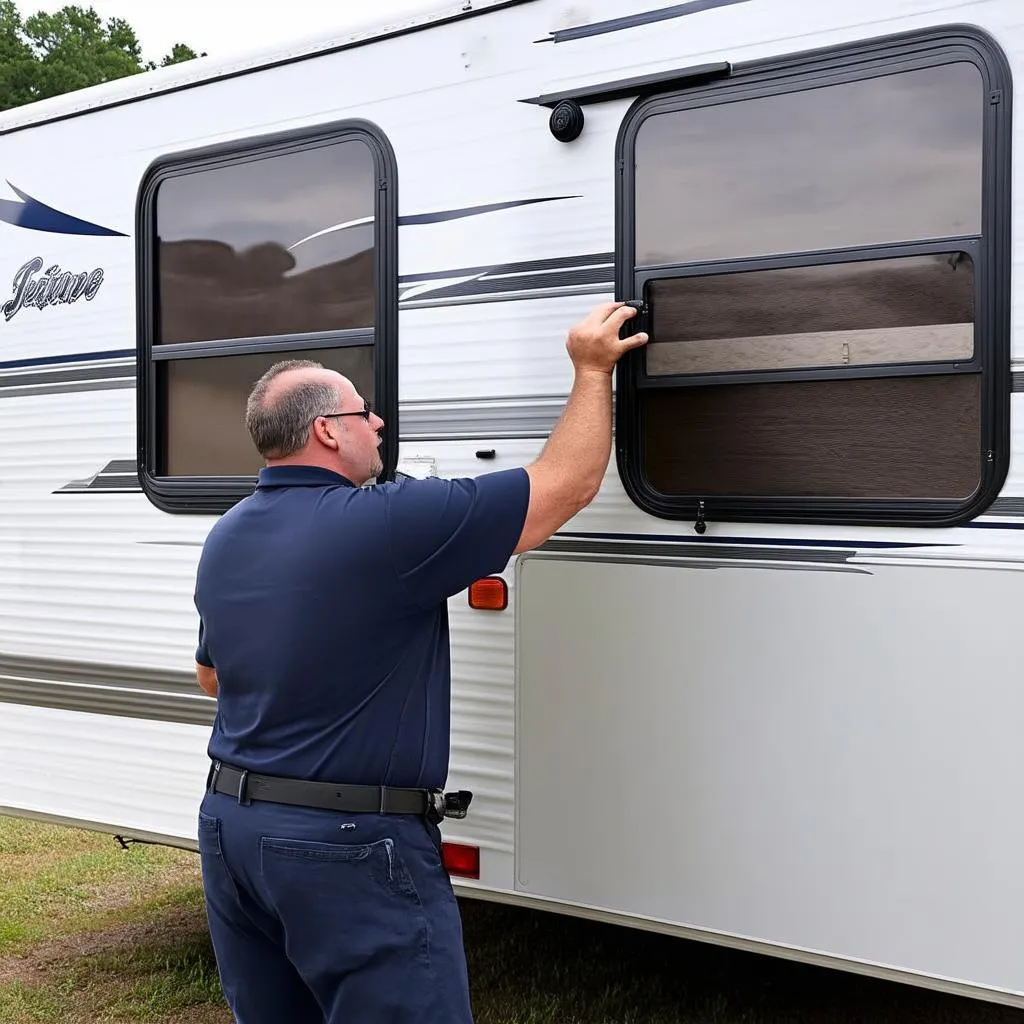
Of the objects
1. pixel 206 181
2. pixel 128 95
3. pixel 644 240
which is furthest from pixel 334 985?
pixel 128 95

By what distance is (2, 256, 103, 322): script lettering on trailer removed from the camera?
3.89 m

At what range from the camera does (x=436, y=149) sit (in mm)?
3227

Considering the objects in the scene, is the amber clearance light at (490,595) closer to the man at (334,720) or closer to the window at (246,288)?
the window at (246,288)

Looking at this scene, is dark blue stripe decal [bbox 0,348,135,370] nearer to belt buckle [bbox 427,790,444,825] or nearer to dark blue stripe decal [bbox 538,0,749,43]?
dark blue stripe decal [bbox 538,0,749,43]

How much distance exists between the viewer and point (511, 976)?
4098 mm

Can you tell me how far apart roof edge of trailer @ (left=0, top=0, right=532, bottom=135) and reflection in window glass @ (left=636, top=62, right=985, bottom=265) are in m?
0.64

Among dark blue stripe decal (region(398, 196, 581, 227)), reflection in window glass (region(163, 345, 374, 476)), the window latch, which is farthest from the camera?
reflection in window glass (region(163, 345, 374, 476))

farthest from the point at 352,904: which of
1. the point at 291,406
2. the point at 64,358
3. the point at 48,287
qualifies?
the point at 48,287

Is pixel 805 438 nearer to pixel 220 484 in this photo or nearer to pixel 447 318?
pixel 447 318

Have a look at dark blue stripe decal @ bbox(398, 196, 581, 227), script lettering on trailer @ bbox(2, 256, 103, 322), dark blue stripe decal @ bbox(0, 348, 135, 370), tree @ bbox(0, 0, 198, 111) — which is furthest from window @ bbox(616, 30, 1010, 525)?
tree @ bbox(0, 0, 198, 111)

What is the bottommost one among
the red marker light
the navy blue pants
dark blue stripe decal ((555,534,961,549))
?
the red marker light

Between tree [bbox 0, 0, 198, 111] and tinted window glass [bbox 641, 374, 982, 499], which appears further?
tree [bbox 0, 0, 198, 111]

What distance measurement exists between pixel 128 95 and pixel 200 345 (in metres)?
0.81

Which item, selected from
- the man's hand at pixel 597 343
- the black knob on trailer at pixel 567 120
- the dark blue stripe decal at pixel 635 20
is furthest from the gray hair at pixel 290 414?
the dark blue stripe decal at pixel 635 20
